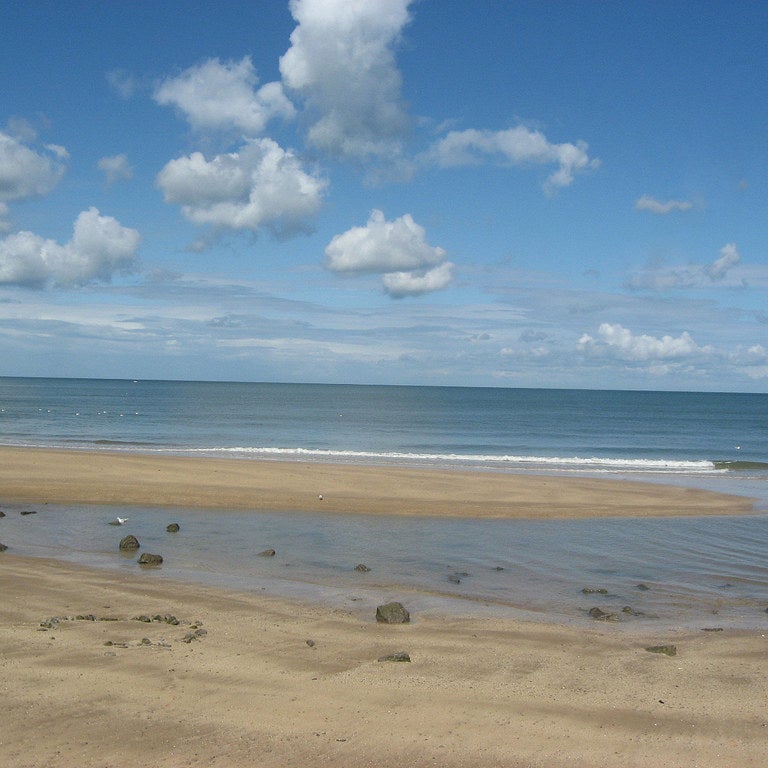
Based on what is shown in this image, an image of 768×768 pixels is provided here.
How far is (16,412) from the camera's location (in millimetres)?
87000

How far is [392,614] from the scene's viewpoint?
497 inches

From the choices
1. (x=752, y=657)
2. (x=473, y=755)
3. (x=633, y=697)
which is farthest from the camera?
(x=752, y=657)

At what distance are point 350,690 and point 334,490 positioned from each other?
20.0 m

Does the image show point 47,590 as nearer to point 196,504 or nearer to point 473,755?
point 473,755

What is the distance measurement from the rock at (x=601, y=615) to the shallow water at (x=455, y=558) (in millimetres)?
239

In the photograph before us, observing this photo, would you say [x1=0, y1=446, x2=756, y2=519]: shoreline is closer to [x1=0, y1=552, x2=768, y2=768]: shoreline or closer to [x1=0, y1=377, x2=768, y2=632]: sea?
[x1=0, y1=377, x2=768, y2=632]: sea

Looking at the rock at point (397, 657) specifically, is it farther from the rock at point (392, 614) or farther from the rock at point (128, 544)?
the rock at point (128, 544)

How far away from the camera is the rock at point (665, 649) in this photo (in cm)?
1144

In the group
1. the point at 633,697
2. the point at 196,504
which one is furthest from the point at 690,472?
the point at 633,697

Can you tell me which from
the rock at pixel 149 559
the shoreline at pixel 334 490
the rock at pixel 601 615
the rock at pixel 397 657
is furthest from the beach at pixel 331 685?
the shoreline at pixel 334 490

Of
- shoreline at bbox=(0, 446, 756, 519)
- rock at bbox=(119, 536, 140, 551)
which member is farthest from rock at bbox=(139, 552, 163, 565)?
shoreline at bbox=(0, 446, 756, 519)

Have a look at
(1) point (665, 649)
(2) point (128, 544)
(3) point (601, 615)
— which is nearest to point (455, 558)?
(3) point (601, 615)

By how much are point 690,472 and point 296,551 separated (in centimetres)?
3187

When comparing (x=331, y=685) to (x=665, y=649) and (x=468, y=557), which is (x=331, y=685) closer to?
(x=665, y=649)
